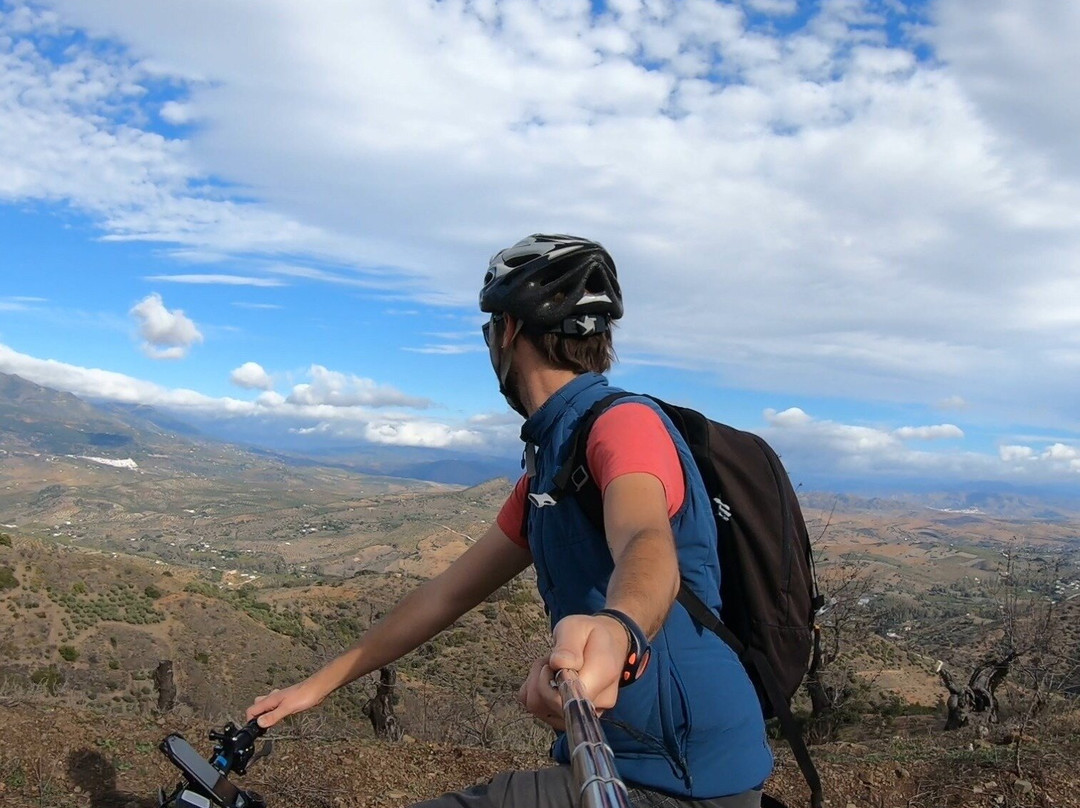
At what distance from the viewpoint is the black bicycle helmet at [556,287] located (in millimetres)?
2256

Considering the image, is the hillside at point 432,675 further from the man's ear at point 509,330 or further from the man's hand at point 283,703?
the man's ear at point 509,330

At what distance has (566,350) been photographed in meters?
2.25

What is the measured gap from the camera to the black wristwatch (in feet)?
4.03

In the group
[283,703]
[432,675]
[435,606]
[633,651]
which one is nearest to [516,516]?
[435,606]

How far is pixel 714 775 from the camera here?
1795 millimetres

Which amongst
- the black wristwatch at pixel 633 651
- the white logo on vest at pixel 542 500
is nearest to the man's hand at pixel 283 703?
the white logo on vest at pixel 542 500

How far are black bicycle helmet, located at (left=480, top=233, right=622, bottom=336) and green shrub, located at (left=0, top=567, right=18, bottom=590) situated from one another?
36618 mm

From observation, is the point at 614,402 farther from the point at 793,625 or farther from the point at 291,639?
the point at 291,639

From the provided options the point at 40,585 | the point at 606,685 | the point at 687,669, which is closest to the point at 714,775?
the point at 687,669

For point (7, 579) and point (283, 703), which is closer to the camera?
point (283, 703)

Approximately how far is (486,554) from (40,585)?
37574 millimetres

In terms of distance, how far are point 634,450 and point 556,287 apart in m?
0.65

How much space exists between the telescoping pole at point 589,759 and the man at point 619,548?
0.29 m

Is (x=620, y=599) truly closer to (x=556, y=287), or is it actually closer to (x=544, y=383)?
(x=544, y=383)
